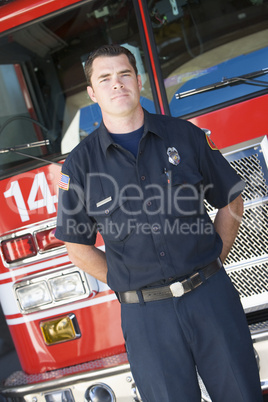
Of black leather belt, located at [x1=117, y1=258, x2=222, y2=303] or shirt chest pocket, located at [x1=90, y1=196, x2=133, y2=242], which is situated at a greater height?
shirt chest pocket, located at [x1=90, y1=196, x2=133, y2=242]

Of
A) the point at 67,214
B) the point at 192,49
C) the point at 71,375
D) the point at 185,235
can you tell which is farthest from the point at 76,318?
the point at 192,49

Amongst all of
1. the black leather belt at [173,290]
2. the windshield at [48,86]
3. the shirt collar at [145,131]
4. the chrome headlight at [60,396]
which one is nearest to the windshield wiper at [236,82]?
the windshield at [48,86]

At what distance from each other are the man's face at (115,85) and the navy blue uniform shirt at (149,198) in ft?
0.36

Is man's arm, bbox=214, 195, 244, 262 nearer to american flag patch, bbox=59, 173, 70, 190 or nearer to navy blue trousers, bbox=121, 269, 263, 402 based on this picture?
navy blue trousers, bbox=121, 269, 263, 402

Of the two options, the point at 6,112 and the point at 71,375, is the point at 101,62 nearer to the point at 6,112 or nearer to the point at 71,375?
the point at 6,112

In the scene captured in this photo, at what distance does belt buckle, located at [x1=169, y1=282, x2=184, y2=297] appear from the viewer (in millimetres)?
2064

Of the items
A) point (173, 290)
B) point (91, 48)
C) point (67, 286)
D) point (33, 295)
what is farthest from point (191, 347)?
point (91, 48)

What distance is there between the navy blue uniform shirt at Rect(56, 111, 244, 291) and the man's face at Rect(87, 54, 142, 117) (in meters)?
0.11

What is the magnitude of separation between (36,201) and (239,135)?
3.88 feet

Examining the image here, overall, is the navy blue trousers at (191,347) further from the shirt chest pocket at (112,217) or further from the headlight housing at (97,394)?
the headlight housing at (97,394)

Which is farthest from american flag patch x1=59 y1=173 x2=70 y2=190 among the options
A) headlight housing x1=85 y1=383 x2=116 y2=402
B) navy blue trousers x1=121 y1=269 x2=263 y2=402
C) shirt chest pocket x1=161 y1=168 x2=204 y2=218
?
headlight housing x1=85 y1=383 x2=116 y2=402

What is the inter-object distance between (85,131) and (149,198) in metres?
1.03

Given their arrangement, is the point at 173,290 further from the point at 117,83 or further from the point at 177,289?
the point at 117,83

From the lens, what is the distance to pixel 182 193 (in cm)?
213
